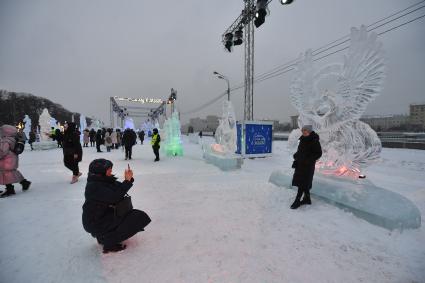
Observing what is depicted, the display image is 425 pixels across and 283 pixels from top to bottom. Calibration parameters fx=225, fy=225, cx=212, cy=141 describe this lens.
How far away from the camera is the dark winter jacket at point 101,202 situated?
2383mm

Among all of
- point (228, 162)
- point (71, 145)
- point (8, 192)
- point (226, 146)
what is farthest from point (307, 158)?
point (8, 192)

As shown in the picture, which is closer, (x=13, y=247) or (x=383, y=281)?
(x=383, y=281)

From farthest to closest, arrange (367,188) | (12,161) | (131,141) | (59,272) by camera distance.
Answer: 1. (131,141)
2. (12,161)
3. (367,188)
4. (59,272)

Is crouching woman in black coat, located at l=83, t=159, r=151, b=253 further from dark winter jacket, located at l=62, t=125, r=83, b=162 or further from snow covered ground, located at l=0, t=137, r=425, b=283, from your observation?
dark winter jacket, located at l=62, t=125, r=83, b=162

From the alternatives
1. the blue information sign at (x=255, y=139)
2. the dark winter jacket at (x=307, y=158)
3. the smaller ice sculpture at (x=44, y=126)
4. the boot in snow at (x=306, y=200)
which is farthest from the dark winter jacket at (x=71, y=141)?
the smaller ice sculpture at (x=44, y=126)

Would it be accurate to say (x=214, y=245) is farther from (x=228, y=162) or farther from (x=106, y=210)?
(x=228, y=162)

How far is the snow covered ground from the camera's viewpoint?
231cm

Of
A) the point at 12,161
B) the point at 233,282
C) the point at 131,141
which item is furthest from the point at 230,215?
the point at 131,141

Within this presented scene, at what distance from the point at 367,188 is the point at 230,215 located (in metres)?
2.38

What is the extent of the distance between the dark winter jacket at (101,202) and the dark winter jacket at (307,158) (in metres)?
2.89

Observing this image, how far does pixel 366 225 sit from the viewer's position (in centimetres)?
338

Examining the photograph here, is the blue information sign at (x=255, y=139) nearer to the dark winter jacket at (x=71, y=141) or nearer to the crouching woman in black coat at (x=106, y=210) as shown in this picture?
the dark winter jacket at (x=71, y=141)

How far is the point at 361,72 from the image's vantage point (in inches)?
164

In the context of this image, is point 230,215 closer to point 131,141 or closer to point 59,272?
point 59,272
